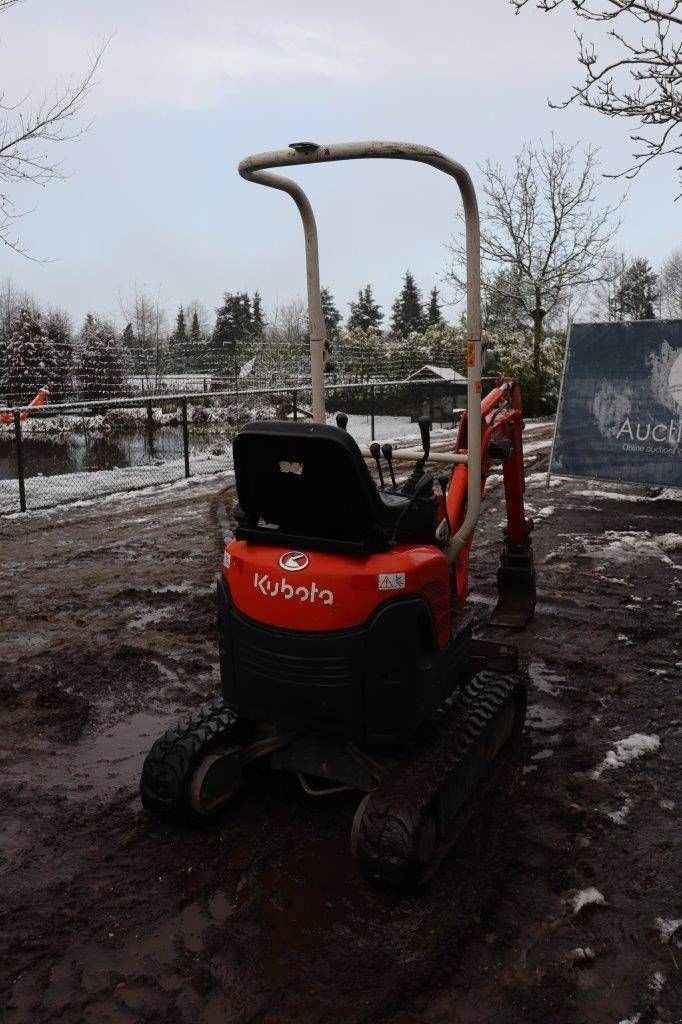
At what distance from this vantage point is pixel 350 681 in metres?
3.06

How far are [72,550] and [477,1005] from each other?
259 inches

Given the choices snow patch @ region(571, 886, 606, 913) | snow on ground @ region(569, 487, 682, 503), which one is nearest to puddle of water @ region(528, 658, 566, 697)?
snow patch @ region(571, 886, 606, 913)

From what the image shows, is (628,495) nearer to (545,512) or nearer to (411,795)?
(545,512)

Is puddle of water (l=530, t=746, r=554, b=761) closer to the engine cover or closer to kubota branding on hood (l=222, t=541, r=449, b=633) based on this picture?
the engine cover

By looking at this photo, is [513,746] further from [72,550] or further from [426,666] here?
[72,550]

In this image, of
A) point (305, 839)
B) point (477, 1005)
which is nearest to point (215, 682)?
point (305, 839)

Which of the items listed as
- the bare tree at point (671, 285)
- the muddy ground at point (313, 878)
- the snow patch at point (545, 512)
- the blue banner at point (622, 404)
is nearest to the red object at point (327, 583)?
the muddy ground at point (313, 878)

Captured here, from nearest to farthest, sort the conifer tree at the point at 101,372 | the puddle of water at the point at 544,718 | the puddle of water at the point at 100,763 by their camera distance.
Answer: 1. the puddle of water at the point at 100,763
2. the puddle of water at the point at 544,718
3. the conifer tree at the point at 101,372

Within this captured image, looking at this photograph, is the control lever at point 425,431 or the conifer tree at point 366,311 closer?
the control lever at point 425,431

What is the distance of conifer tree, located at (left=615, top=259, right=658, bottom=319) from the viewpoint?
49841mm

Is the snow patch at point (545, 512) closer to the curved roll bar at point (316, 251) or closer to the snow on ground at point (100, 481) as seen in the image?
the snow on ground at point (100, 481)

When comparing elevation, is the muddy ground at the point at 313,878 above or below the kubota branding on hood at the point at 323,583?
below

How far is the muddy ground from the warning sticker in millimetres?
1123

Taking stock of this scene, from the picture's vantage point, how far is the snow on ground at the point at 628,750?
394cm
